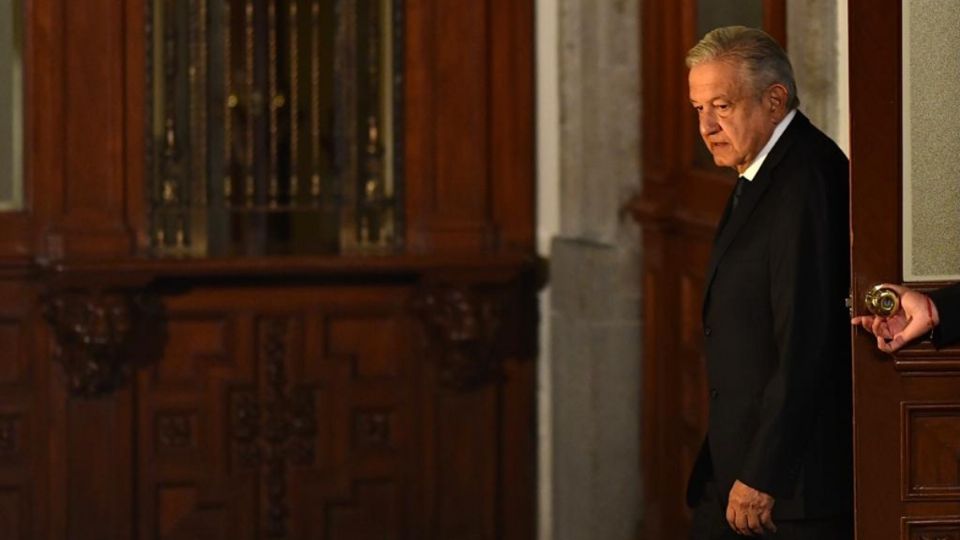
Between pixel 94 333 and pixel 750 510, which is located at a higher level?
pixel 94 333

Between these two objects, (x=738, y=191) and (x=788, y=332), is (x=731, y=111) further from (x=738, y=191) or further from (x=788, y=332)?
(x=788, y=332)

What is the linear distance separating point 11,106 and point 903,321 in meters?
4.02

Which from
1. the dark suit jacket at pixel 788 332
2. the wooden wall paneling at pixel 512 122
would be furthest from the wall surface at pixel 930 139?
the wooden wall paneling at pixel 512 122

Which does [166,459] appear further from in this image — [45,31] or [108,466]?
[45,31]

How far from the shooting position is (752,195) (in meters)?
4.25

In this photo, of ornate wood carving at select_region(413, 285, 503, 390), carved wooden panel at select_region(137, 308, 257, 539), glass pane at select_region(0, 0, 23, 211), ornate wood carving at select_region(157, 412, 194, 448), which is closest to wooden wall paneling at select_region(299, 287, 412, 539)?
ornate wood carving at select_region(413, 285, 503, 390)

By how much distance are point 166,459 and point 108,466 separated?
0.20 metres

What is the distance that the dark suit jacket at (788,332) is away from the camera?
4.12m

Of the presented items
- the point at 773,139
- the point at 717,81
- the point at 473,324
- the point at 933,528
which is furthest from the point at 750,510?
the point at 473,324

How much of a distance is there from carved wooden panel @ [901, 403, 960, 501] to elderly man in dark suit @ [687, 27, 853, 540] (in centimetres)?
15

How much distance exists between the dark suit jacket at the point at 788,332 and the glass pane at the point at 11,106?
352 centimetres

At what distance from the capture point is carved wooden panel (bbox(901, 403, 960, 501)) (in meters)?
4.13

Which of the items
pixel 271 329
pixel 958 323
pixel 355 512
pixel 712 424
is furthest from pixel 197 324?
pixel 958 323

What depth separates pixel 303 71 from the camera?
7535 millimetres
